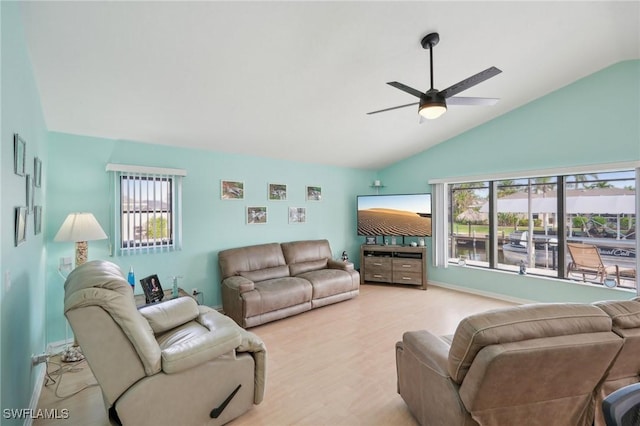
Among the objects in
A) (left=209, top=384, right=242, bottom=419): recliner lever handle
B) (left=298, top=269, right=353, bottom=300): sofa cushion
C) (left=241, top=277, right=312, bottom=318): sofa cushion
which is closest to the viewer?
(left=209, top=384, right=242, bottom=419): recliner lever handle

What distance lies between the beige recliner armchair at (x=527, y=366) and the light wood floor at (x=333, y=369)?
28.5 inches

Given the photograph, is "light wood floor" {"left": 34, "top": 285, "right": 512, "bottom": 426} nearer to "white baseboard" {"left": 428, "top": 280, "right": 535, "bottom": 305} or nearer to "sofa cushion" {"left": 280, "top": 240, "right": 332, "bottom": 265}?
"white baseboard" {"left": 428, "top": 280, "right": 535, "bottom": 305}

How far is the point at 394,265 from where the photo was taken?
537 centimetres

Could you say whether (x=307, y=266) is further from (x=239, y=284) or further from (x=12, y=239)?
(x=12, y=239)

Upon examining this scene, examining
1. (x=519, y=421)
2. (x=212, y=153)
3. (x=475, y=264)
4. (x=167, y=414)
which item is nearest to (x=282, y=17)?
(x=212, y=153)

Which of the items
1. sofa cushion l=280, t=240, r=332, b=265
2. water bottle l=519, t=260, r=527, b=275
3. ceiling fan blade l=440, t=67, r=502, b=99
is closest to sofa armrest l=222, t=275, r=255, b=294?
sofa cushion l=280, t=240, r=332, b=265

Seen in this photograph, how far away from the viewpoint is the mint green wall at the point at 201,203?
3.06m

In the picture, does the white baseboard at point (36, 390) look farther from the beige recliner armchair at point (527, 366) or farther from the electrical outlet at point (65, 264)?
the beige recliner armchair at point (527, 366)

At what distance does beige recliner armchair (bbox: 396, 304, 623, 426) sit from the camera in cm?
132

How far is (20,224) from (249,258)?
2787 millimetres

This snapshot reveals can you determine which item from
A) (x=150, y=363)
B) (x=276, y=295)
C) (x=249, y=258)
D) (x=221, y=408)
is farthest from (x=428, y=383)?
(x=249, y=258)

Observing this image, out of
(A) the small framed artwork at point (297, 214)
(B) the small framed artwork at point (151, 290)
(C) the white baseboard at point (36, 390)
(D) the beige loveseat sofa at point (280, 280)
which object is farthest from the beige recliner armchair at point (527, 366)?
(A) the small framed artwork at point (297, 214)

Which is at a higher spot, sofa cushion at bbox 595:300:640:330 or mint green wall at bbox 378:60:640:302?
mint green wall at bbox 378:60:640:302

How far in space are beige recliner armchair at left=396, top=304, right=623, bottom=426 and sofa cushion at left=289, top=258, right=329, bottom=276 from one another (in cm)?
317
